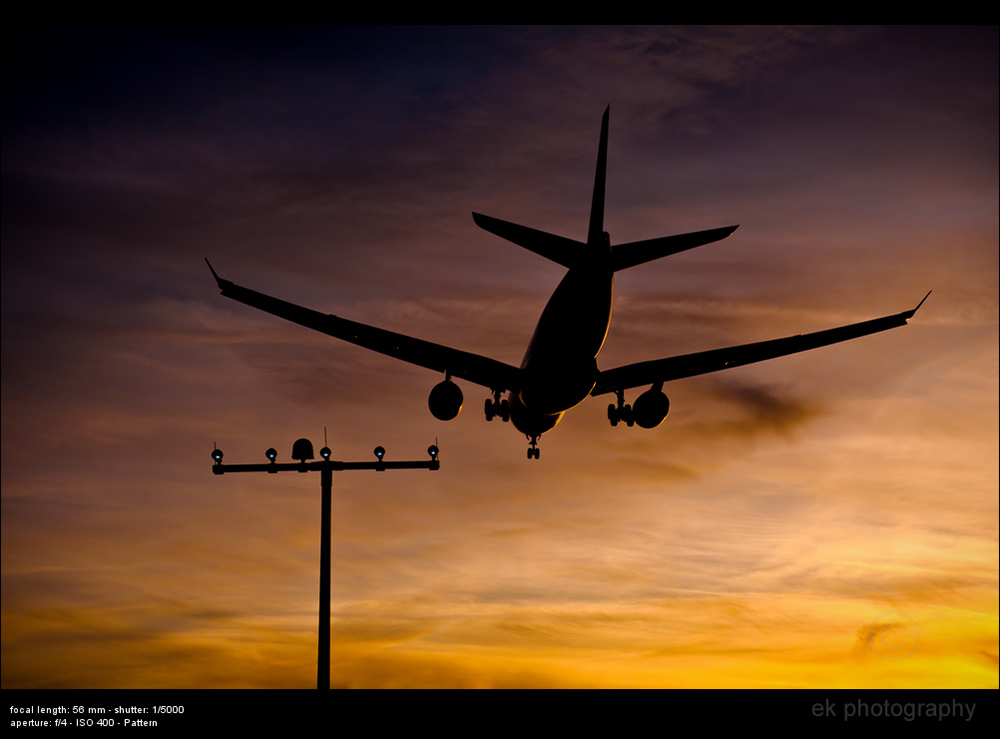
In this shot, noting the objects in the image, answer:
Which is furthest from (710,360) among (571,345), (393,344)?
(393,344)

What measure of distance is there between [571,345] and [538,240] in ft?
16.5

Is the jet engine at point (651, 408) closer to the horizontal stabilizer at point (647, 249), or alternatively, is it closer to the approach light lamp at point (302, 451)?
the horizontal stabilizer at point (647, 249)

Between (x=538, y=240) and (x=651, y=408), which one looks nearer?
(x=538, y=240)

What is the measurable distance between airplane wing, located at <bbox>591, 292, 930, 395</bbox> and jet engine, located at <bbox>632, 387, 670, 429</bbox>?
83 cm

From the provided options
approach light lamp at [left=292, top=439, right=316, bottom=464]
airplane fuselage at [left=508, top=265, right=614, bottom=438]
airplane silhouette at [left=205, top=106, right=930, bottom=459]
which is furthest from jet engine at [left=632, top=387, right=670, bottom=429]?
approach light lamp at [left=292, top=439, right=316, bottom=464]

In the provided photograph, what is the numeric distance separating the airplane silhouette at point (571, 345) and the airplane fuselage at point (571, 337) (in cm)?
4

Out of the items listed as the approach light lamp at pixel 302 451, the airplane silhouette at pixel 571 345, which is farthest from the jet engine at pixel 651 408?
the approach light lamp at pixel 302 451

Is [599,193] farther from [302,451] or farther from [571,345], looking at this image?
[302,451]

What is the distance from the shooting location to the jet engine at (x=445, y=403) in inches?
1426

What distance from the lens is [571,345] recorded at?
31.5 meters

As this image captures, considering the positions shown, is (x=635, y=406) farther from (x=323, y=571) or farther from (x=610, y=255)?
(x=323, y=571)

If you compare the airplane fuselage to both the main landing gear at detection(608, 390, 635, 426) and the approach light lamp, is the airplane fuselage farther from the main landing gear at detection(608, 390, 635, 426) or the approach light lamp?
the approach light lamp
